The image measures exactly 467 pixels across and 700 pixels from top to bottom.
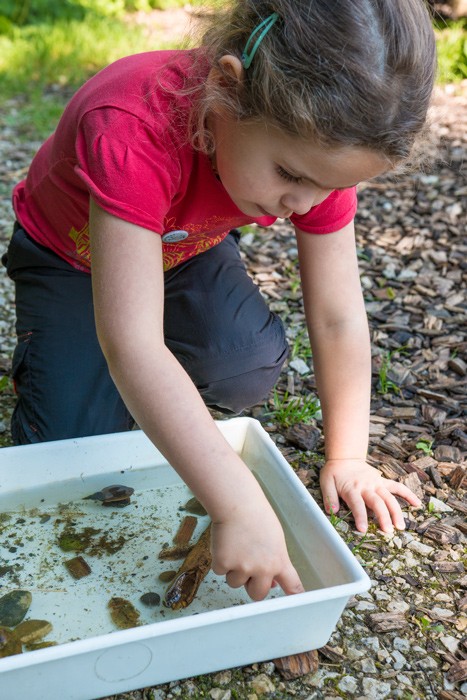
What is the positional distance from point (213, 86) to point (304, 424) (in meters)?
0.90

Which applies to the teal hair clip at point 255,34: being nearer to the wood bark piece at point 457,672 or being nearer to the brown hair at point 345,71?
Answer: the brown hair at point 345,71

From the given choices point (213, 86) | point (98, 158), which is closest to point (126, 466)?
point (98, 158)

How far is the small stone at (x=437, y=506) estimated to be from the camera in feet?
5.33

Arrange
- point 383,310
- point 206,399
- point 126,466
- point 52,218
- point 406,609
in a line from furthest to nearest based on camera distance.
→ point 383,310
point 206,399
point 52,218
point 126,466
point 406,609

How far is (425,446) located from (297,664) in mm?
741

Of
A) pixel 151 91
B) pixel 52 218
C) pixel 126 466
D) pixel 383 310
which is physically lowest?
pixel 383 310

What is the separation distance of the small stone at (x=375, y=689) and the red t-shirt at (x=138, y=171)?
0.79 meters

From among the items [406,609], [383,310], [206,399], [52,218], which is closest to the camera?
[406,609]

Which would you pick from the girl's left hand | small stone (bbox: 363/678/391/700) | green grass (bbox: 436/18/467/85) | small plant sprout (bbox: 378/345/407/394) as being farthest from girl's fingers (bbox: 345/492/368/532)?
green grass (bbox: 436/18/467/85)

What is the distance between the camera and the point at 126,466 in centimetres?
158

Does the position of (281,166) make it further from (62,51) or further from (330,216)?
(62,51)

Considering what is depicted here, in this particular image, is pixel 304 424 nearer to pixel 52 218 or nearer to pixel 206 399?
pixel 206 399

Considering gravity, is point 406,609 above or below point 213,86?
below

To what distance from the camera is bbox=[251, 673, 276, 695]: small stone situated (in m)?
1.19
